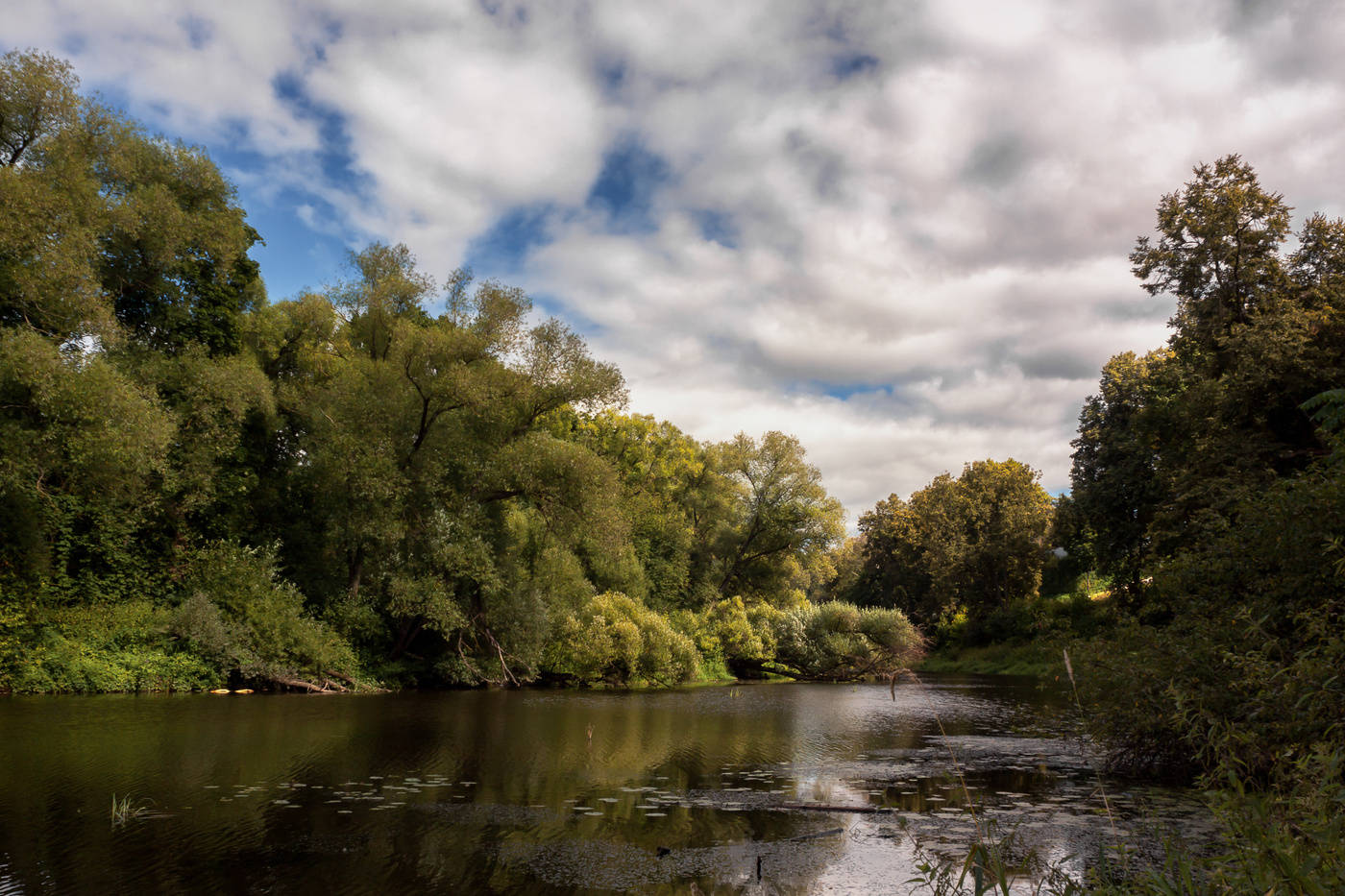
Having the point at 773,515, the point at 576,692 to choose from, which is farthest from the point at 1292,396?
the point at 773,515

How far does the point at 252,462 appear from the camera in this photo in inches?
1110

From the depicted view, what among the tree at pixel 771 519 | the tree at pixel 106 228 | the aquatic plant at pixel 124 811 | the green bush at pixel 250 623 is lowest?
the aquatic plant at pixel 124 811

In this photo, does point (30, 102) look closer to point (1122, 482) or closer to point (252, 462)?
point (252, 462)

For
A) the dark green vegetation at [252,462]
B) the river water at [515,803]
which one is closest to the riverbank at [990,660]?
the dark green vegetation at [252,462]

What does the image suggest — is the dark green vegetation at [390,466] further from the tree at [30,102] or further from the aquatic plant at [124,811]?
the aquatic plant at [124,811]

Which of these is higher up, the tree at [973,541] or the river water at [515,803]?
the tree at [973,541]

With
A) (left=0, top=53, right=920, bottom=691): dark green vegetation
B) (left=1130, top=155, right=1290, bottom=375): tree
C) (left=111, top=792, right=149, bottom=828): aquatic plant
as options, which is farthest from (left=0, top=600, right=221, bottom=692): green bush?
(left=1130, top=155, right=1290, bottom=375): tree

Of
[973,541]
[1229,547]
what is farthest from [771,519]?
[1229,547]

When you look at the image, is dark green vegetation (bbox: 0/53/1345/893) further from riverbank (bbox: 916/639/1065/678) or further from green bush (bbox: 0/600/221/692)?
riverbank (bbox: 916/639/1065/678)

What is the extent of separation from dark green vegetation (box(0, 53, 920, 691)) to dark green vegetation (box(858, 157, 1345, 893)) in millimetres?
13770

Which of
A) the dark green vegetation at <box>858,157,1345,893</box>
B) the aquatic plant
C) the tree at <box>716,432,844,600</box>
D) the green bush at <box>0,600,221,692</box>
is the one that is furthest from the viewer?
the tree at <box>716,432,844,600</box>

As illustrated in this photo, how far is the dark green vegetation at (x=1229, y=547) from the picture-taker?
446 centimetres

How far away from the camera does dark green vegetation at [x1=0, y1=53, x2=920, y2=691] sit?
803 inches

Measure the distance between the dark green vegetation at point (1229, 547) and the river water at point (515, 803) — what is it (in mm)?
882
